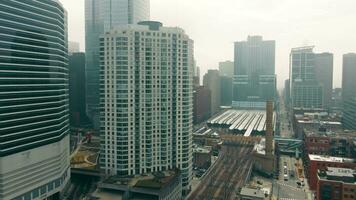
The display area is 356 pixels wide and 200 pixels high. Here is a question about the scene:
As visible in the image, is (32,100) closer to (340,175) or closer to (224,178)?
(224,178)

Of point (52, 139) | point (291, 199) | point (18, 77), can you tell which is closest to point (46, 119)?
point (52, 139)

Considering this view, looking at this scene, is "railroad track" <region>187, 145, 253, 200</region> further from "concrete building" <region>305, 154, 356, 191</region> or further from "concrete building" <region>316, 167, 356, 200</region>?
"concrete building" <region>316, 167, 356, 200</region>

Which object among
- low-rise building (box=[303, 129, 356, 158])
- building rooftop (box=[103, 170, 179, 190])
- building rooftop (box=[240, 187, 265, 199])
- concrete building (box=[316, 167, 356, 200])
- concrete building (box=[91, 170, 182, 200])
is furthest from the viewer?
low-rise building (box=[303, 129, 356, 158])

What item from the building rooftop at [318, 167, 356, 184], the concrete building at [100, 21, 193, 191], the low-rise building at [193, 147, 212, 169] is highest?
the concrete building at [100, 21, 193, 191]

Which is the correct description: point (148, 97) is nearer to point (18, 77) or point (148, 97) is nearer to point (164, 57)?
point (164, 57)

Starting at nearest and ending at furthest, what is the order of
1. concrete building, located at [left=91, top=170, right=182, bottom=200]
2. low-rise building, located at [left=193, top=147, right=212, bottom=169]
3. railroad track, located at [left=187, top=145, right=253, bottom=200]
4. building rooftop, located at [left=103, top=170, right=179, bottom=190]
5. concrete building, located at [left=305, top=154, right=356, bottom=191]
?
concrete building, located at [left=91, top=170, right=182, bottom=200] < building rooftop, located at [left=103, top=170, right=179, bottom=190] < railroad track, located at [left=187, top=145, right=253, bottom=200] < concrete building, located at [left=305, top=154, right=356, bottom=191] < low-rise building, located at [left=193, top=147, right=212, bottom=169]

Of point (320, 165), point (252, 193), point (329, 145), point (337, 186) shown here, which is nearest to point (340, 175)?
point (337, 186)

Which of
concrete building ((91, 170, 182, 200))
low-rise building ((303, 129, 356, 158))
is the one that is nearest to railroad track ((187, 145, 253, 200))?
concrete building ((91, 170, 182, 200))
